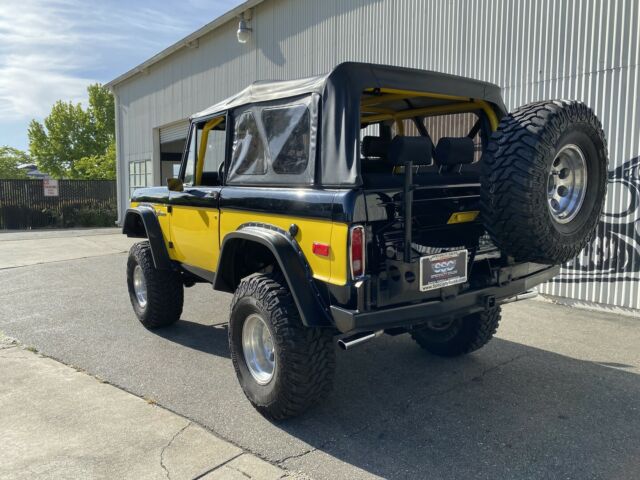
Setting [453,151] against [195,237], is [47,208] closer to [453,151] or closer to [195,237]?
[195,237]

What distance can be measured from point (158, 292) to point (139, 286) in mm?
573

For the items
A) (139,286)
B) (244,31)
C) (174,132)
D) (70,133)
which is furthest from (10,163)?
(139,286)

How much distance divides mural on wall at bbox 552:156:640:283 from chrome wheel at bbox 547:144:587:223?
311cm

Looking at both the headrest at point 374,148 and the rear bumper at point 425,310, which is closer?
the rear bumper at point 425,310

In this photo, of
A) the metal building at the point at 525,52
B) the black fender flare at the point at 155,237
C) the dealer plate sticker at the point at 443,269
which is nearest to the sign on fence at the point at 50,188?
the metal building at the point at 525,52

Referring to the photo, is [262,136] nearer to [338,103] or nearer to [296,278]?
[338,103]

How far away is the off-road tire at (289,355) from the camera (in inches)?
124

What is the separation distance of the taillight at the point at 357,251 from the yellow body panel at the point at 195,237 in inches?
64.7

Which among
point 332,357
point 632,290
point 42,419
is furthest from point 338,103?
point 632,290

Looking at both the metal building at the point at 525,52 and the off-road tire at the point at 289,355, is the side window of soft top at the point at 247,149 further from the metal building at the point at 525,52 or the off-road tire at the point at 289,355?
the metal building at the point at 525,52

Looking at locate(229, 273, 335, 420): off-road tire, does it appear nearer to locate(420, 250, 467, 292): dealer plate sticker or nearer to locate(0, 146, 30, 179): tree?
locate(420, 250, 467, 292): dealer plate sticker

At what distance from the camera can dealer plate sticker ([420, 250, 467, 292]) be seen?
2922 mm

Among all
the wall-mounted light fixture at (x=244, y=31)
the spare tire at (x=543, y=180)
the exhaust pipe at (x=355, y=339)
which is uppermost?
the wall-mounted light fixture at (x=244, y=31)

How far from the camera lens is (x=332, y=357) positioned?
3.24 m
